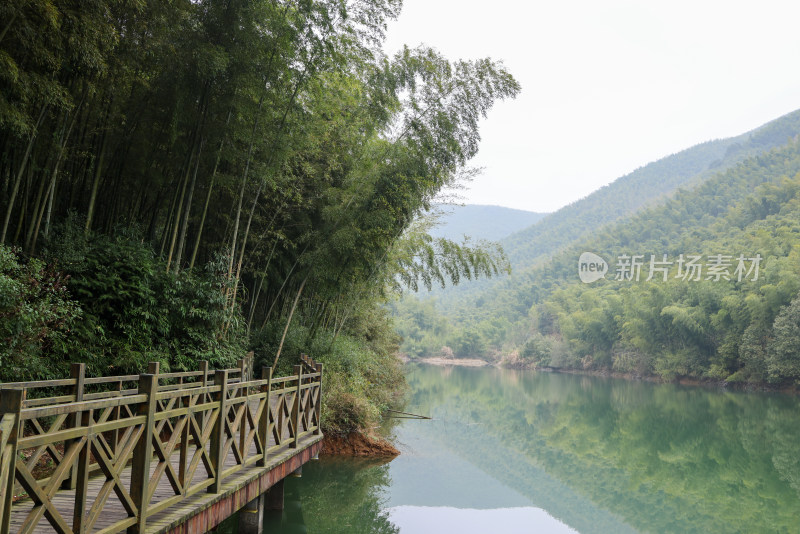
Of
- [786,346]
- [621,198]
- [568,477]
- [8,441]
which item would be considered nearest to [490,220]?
[621,198]

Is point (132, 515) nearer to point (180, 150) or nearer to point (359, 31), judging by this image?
point (180, 150)

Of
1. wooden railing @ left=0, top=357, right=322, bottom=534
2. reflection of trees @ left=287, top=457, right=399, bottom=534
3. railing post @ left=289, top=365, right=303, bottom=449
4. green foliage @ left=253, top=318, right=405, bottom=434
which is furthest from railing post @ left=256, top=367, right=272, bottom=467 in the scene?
green foliage @ left=253, top=318, right=405, bottom=434

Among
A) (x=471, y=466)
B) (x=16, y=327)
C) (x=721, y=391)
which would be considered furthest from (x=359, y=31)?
(x=721, y=391)

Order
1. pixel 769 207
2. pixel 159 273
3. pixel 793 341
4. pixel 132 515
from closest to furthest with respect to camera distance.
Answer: pixel 132 515
pixel 159 273
pixel 793 341
pixel 769 207

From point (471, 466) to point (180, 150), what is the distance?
8568mm

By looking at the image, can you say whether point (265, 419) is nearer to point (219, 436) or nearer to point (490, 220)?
point (219, 436)

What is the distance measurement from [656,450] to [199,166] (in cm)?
1277

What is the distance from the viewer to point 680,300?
1398 inches

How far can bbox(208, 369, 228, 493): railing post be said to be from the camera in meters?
4.16

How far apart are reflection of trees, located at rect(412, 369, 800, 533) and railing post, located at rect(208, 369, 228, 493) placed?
23.2 ft

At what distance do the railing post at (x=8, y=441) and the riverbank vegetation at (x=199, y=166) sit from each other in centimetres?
367

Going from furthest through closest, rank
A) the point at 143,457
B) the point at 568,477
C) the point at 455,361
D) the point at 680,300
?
1. the point at 455,361
2. the point at 680,300
3. the point at 568,477
4. the point at 143,457

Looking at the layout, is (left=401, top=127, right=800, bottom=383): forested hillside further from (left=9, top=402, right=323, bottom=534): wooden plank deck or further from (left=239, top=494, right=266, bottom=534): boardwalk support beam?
(left=9, top=402, right=323, bottom=534): wooden plank deck

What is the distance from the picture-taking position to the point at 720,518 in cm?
928
